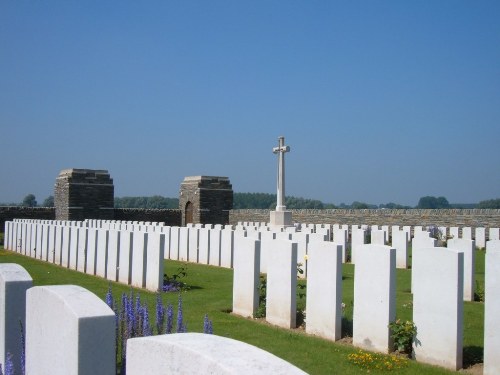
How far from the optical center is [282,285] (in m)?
6.55

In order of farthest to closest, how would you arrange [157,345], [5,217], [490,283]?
1. [5,217]
2. [490,283]
3. [157,345]

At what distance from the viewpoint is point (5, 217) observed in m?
26.6

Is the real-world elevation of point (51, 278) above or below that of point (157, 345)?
below

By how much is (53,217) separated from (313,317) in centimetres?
2516

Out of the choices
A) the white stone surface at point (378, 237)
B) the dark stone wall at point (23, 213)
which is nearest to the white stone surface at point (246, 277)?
the white stone surface at point (378, 237)

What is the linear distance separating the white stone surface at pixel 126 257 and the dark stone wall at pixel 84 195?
18043 millimetres

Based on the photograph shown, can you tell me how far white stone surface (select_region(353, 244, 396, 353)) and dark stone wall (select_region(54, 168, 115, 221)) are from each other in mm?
23280

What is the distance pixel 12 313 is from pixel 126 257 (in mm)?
6234

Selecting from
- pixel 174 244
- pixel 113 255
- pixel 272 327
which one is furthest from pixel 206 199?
pixel 272 327

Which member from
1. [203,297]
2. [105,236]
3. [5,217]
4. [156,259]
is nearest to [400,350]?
[203,297]

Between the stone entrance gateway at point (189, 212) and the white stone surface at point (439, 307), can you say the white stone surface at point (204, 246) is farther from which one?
the stone entrance gateway at point (189, 212)

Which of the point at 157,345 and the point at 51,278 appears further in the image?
the point at 51,278

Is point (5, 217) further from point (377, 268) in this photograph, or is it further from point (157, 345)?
point (157, 345)

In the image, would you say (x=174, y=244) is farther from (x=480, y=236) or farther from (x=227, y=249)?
→ (x=480, y=236)
